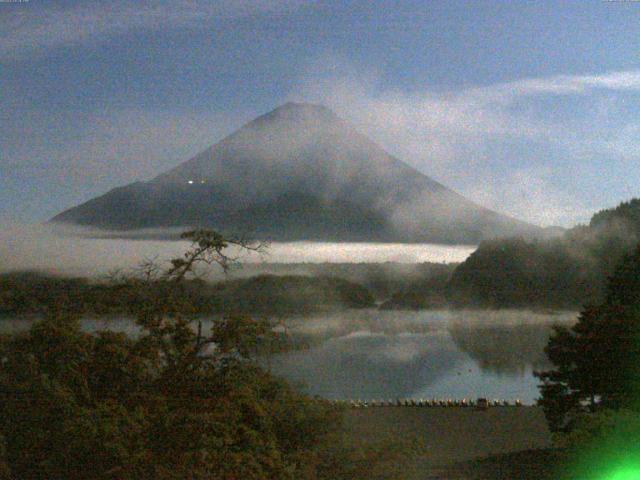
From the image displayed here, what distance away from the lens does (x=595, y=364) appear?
48.1 feet

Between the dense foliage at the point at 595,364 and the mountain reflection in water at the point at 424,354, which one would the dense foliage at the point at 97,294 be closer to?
the dense foliage at the point at 595,364

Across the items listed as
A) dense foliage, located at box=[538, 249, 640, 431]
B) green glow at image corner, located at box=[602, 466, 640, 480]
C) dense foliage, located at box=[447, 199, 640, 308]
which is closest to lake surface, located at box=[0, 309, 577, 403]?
dense foliage, located at box=[447, 199, 640, 308]

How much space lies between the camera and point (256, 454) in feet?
20.7

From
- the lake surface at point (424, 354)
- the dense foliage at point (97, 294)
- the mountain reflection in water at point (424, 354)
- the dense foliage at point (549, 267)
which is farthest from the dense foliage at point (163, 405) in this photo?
the dense foliage at point (549, 267)

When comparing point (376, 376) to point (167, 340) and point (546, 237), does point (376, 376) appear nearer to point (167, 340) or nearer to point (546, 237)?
point (167, 340)

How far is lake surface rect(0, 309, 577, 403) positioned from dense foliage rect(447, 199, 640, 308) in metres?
2.19

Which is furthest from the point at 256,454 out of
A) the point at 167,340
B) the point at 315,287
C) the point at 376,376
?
the point at 315,287

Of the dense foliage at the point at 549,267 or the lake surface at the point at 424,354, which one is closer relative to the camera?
the lake surface at the point at 424,354

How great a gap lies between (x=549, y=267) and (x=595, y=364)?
68080mm

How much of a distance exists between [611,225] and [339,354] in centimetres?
3711

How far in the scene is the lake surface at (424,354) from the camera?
3959 cm

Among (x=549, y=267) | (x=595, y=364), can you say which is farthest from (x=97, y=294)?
(x=549, y=267)

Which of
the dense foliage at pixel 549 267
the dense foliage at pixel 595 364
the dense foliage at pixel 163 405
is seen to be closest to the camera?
the dense foliage at pixel 163 405

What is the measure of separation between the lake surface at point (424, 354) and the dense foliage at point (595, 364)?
9041mm
